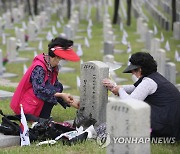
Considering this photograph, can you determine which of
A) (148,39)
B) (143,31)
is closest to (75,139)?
(148,39)

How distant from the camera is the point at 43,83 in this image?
23.2 feet

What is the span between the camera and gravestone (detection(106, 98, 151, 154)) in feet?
16.0

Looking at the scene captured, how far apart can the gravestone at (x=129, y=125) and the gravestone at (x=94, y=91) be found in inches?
75.6

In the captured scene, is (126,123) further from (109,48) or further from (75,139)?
(109,48)

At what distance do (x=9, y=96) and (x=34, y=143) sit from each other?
3.30m

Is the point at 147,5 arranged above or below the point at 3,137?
below

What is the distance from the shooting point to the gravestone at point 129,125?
4887 mm

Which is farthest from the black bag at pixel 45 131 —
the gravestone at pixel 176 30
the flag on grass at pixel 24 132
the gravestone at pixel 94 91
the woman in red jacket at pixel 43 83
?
the gravestone at pixel 176 30

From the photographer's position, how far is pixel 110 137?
206 inches

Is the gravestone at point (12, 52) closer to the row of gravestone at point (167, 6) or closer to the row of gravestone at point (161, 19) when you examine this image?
the row of gravestone at point (161, 19)

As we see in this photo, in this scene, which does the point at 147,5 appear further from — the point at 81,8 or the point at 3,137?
the point at 3,137

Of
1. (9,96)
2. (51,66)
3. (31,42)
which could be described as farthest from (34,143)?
(31,42)

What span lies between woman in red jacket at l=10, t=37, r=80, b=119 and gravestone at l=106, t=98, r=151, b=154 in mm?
2011

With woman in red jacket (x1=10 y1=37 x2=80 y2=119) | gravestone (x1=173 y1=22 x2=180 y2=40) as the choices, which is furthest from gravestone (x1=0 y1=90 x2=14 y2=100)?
gravestone (x1=173 y1=22 x2=180 y2=40)
